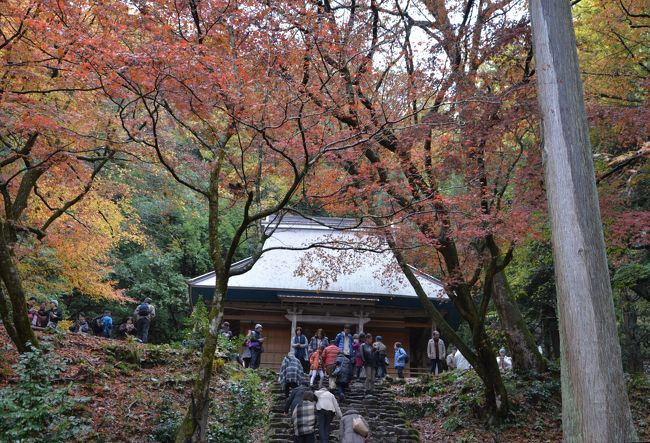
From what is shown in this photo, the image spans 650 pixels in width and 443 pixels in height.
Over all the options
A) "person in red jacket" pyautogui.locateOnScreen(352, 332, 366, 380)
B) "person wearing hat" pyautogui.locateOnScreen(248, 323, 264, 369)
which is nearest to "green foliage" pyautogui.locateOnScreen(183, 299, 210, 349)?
"person wearing hat" pyautogui.locateOnScreen(248, 323, 264, 369)

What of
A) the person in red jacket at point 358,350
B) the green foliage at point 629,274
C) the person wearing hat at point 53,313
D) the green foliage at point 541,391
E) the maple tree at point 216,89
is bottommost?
the green foliage at point 541,391

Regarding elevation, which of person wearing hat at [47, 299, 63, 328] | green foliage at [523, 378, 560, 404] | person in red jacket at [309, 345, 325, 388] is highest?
person wearing hat at [47, 299, 63, 328]

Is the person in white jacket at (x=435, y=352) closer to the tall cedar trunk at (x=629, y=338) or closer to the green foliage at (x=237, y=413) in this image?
the tall cedar trunk at (x=629, y=338)

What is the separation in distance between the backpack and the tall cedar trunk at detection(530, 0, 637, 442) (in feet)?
43.5

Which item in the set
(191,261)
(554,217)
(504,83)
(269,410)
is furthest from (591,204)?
(191,261)

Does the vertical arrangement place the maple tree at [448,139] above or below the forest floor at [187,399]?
above

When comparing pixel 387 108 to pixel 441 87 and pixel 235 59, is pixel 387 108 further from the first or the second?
pixel 235 59

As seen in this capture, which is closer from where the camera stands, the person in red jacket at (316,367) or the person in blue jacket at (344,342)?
the person in red jacket at (316,367)

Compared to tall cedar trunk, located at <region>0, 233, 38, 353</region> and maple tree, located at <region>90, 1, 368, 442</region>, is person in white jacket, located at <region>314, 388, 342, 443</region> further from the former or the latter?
tall cedar trunk, located at <region>0, 233, 38, 353</region>

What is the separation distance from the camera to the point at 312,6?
9438mm

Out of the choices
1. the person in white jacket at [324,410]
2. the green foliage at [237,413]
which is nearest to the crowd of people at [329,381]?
the person in white jacket at [324,410]

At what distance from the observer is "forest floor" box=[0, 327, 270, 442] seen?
883 cm

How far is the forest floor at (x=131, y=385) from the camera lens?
8828 millimetres

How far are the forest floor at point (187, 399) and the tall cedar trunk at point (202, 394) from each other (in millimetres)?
1759
